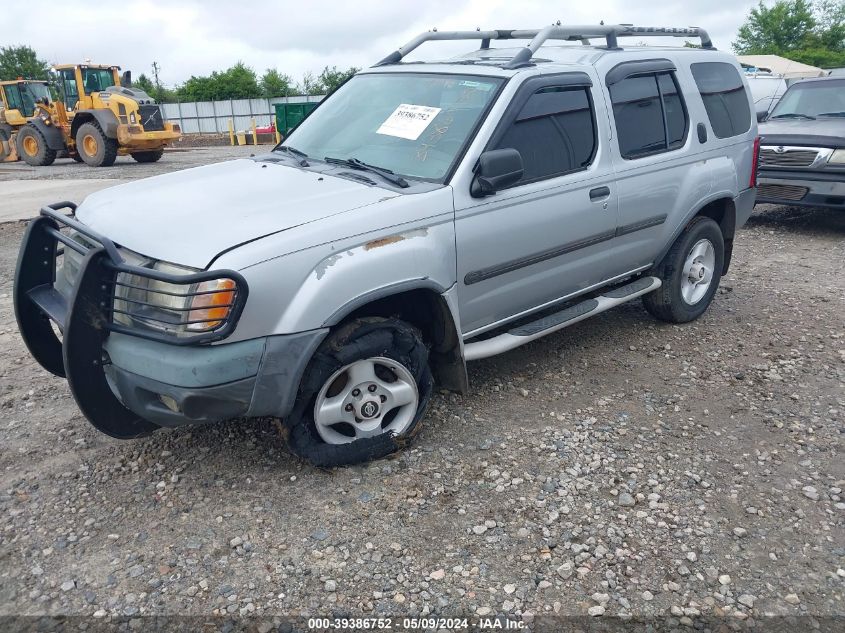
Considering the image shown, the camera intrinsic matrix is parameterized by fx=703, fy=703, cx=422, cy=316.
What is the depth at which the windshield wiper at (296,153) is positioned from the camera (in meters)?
3.99

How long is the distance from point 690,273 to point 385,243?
305 cm

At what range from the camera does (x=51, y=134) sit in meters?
18.9

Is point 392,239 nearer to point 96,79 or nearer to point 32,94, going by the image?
point 96,79

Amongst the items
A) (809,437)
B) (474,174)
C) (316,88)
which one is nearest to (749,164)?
(809,437)

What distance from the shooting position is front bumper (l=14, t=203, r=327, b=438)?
2809 millimetres

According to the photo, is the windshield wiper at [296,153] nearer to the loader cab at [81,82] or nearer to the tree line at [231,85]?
the loader cab at [81,82]

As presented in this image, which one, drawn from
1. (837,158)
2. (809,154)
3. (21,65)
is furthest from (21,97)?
(21,65)

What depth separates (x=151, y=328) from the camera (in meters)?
2.93

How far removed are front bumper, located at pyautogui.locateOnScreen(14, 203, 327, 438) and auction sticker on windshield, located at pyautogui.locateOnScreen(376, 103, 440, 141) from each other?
4.64ft

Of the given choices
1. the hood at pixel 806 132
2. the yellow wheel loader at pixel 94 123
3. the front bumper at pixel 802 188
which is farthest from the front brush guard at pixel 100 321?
the yellow wheel loader at pixel 94 123

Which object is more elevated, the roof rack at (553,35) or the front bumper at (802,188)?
the roof rack at (553,35)

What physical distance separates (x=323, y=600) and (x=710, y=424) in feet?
7.91

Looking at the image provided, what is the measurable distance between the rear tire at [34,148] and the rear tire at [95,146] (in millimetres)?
853

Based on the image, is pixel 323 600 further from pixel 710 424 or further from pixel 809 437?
pixel 809 437
